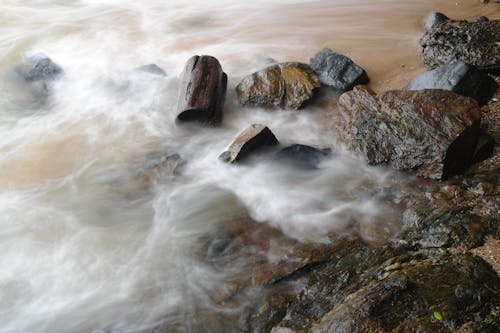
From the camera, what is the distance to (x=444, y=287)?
10.7 ft

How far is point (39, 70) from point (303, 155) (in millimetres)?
6258

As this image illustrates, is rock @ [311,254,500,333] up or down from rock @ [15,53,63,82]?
down

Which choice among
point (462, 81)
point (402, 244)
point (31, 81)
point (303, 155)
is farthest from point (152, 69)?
point (402, 244)

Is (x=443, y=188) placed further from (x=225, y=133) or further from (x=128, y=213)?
(x=128, y=213)

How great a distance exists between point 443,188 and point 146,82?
239 inches

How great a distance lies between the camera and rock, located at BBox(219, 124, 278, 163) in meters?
6.19

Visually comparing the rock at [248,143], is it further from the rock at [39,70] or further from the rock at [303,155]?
the rock at [39,70]

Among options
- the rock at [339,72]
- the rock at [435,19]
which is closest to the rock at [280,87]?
the rock at [339,72]

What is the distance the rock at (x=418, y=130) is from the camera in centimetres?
514

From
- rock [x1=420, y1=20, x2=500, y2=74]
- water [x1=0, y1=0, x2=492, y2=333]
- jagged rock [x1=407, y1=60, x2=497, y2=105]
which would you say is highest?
rock [x1=420, y1=20, x2=500, y2=74]

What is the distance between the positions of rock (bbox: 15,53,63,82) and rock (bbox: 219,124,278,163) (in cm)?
499

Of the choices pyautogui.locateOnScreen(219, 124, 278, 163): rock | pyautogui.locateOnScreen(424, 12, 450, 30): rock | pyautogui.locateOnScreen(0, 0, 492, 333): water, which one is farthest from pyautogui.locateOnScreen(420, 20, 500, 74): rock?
pyautogui.locateOnScreen(219, 124, 278, 163): rock

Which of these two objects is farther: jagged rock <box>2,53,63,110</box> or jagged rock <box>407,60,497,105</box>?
jagged rock <box>2,53,63,110</box>

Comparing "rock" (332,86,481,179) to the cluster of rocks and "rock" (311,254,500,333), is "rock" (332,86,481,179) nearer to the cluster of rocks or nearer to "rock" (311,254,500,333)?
the cluster of rocks
